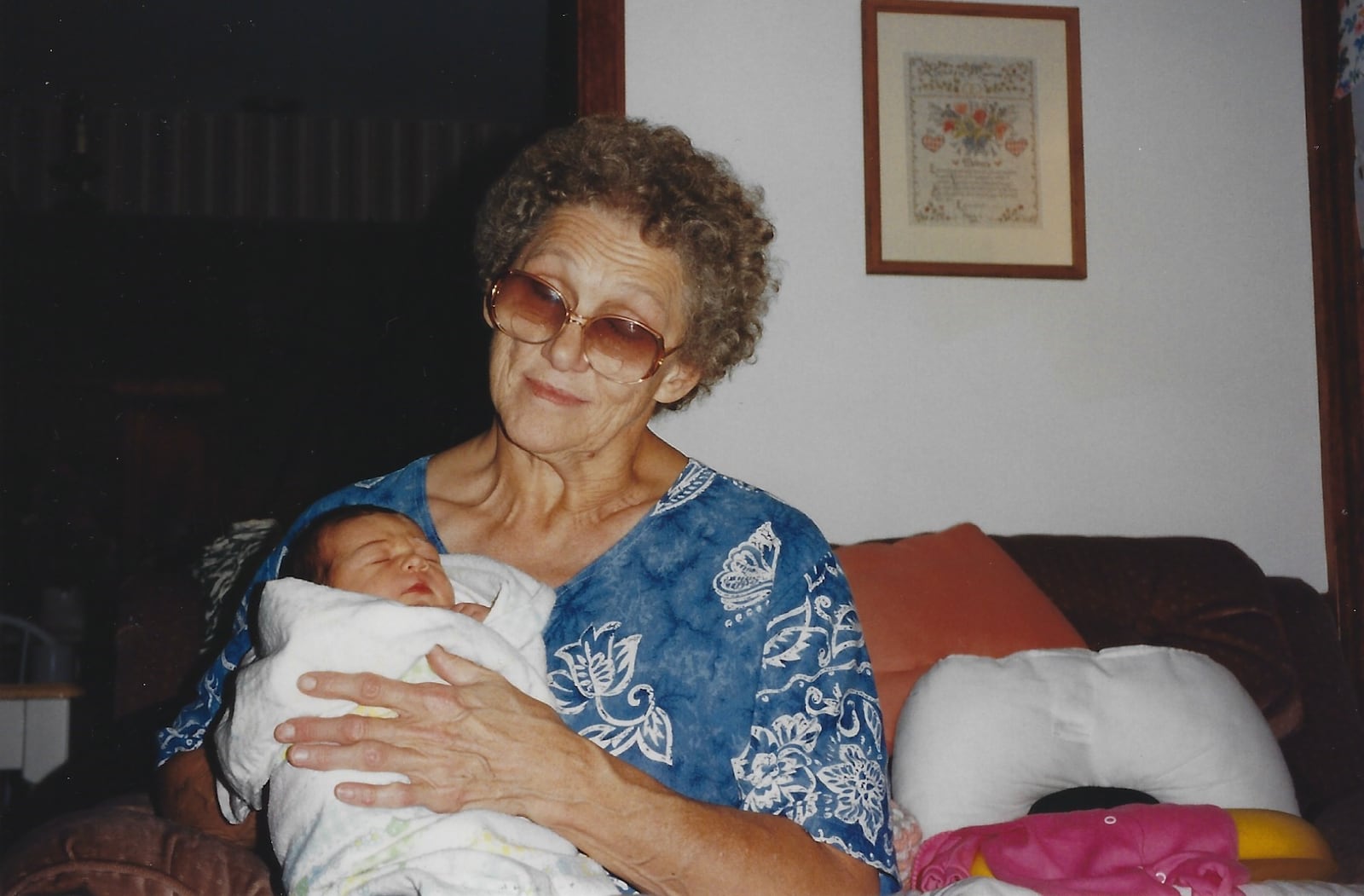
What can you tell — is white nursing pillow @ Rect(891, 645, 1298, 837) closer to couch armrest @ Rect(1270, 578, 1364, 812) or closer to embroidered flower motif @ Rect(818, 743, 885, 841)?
couch armrest @ Rect(1270, 578, 1364, 812)

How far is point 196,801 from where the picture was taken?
1.41m

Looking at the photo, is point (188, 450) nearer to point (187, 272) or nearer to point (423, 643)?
point (187, 272)

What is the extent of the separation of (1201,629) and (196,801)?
187cm

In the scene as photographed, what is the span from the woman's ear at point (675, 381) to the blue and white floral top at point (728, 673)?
0.25 meters

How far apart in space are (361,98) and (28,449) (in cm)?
272

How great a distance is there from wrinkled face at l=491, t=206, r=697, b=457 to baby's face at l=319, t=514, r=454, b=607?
0.27 metres

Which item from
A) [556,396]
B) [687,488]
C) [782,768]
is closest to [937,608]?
[687,488]

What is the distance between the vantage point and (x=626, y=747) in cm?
136

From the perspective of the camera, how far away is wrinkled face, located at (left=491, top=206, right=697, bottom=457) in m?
1.53

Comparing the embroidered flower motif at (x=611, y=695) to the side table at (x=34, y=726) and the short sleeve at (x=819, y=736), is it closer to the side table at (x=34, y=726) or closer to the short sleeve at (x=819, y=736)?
the short sleeve at (x=819, y=736)

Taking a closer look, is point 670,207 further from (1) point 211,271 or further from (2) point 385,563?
(1) point 211,271

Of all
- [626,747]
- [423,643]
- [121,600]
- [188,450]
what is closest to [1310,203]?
[626,747]

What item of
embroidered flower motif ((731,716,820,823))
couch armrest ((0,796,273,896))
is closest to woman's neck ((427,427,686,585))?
embroidered flower motif ((731,716,820,823))

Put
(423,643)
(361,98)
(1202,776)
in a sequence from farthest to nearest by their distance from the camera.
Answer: (361,98)
(1202,776)
(423,643)
